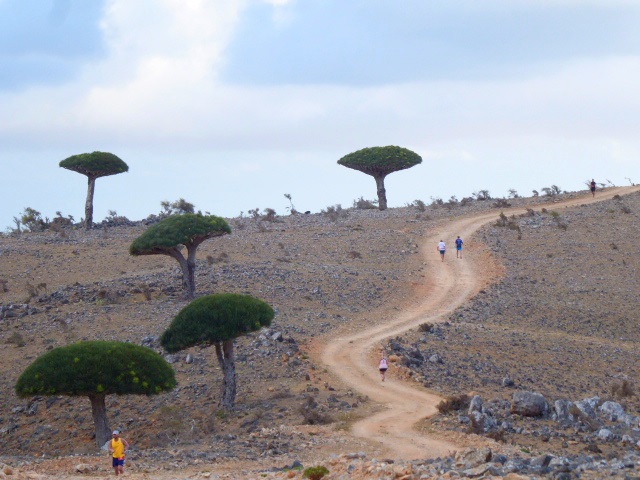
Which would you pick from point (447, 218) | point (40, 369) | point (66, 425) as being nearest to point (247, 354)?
point (66, 425)

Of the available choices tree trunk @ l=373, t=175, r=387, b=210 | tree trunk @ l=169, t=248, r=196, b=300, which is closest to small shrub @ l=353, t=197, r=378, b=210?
tree trunk @ l=373, t=175, r=387, b=210

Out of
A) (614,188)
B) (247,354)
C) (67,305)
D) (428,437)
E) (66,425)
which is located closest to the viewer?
(428,437)

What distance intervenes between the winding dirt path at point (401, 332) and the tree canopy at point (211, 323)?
12.1 ft

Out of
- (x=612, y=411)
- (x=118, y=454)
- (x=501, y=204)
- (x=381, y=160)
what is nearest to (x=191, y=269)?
(x=612, y=411)

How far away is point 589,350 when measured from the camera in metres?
31.9

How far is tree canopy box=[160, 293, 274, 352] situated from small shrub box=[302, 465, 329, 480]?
9119mm

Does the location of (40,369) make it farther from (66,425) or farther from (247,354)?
(247,354)

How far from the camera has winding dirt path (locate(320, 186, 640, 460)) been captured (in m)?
21.3

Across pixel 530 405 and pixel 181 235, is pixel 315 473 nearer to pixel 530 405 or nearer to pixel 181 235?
pixel 530 405

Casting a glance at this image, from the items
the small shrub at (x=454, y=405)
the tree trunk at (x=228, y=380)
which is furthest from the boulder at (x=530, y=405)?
the tree trunk at (x=228, y=380)

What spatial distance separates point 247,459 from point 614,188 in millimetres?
48312

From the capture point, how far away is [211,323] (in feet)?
81.0

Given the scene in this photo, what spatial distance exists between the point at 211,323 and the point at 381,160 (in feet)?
122

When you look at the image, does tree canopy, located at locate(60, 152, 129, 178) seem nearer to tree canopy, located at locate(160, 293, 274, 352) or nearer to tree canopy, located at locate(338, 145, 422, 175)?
tree canopy, located at locate(338, 145, 422, 175)
